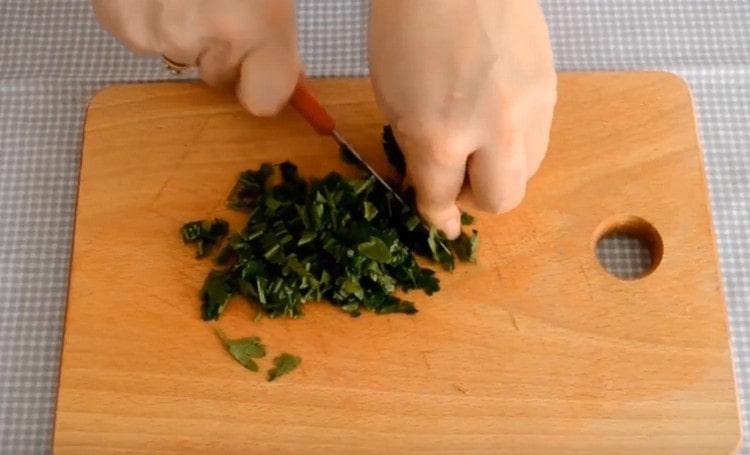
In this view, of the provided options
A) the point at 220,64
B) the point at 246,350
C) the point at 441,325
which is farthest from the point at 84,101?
the point at 441,325

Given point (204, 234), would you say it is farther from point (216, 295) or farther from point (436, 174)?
point (436, 174)

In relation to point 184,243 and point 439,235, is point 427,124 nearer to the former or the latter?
point 439,235

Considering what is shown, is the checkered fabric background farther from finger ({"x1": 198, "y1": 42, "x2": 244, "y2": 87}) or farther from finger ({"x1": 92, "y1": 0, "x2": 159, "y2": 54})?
finger ({"x1": 92, "y1": 0, "x2": 159, "y2": 54})

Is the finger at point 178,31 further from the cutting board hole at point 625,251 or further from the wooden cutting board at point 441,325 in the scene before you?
the cutting board hole at point 625,251

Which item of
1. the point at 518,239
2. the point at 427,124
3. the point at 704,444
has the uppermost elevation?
the point at 427,124

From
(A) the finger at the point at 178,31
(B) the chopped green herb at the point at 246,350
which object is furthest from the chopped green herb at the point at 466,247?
(A) the finger at the point at 178,31

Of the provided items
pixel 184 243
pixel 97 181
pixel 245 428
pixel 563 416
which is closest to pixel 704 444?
pixel 563 416

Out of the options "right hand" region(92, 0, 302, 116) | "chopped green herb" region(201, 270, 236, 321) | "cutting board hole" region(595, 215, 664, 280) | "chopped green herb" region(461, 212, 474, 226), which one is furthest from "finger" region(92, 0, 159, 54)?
"cutting board hole" region(595, 215, 664, 280)
